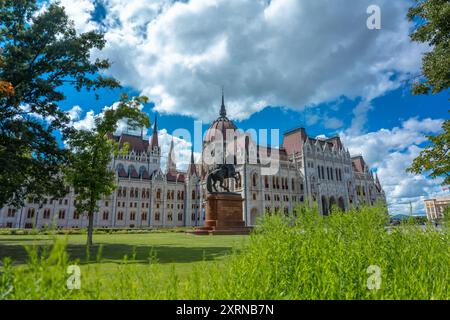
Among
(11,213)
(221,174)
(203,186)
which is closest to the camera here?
(221,174)

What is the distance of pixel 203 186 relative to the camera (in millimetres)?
81812

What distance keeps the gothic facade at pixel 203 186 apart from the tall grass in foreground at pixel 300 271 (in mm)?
59741

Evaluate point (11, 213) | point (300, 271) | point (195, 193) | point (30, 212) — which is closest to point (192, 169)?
point (195, 193)

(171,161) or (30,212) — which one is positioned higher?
(171,161)

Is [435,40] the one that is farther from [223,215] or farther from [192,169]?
[192,169]

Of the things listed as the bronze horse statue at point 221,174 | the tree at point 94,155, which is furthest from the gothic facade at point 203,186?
the tree at point 94,155

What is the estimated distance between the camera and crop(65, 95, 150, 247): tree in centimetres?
1617

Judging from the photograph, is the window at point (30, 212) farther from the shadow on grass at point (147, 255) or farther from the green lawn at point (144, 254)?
the shadow on grass at point (147, 255)

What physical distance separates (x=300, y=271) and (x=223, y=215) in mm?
22980

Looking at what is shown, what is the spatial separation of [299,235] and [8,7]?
818 inches

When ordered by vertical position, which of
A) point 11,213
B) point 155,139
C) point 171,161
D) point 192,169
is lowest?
point 11,213

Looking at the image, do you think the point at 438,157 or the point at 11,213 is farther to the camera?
the point at 11,213
